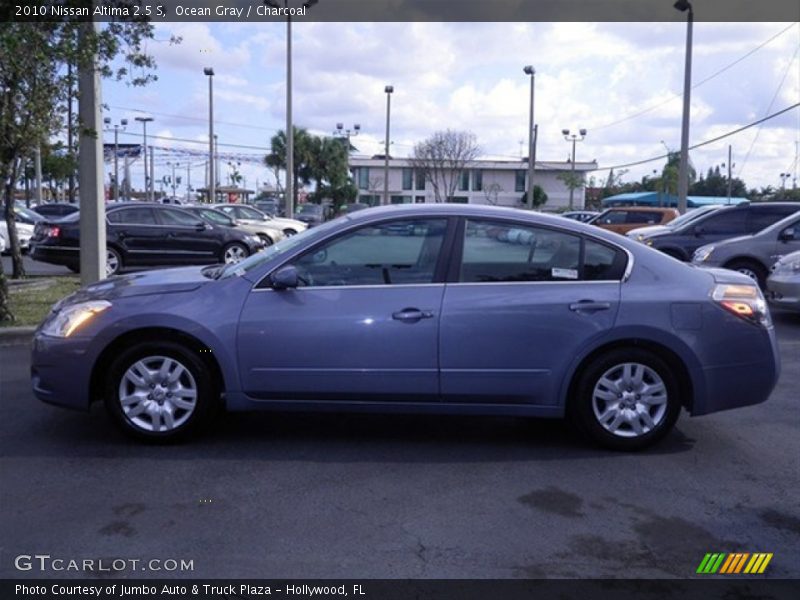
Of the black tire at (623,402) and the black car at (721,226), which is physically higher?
the black car at (721,226)

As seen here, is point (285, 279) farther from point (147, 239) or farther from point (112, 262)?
point (147, 239)

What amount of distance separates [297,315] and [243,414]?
1.37 m

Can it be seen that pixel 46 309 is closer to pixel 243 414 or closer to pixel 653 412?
pixel 243 414

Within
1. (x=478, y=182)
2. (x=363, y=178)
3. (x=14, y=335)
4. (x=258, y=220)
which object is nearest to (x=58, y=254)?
(x=14, y=335)

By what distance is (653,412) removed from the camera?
221 inches

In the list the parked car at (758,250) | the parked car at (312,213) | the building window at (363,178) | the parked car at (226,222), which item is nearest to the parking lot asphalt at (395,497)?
the parked car at (758,250)

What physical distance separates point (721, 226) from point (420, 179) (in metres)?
37.6

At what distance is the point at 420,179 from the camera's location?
52.1 meters

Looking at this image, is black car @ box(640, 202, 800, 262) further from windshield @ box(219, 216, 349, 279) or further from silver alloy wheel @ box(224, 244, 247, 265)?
windshield @ box(219, 216, 349, 279)

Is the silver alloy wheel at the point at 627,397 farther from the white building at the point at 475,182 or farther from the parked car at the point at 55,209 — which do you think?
the white building at the point at 475,182

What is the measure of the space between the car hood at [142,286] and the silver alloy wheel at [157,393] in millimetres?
474

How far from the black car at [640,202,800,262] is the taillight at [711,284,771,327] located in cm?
957

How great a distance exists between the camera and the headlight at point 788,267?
11227mm
